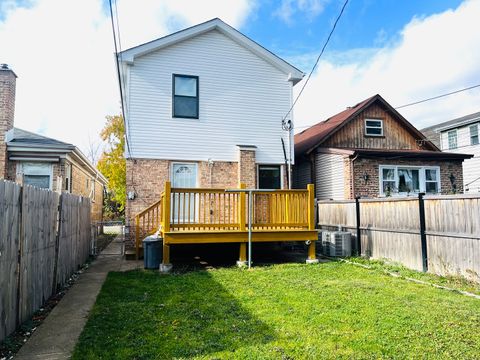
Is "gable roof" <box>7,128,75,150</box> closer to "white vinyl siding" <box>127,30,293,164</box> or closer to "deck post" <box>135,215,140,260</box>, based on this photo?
"white vinyl siding" <box>127,30,293,164</box>

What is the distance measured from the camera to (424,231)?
770cm

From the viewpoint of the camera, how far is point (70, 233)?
7594 mm

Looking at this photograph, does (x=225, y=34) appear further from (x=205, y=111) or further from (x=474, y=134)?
(x=474, y=134)

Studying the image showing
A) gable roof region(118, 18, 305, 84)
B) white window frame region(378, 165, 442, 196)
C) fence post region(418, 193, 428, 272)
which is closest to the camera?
fence post region(418, 193, 428, 272)

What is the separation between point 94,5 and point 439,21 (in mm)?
9265

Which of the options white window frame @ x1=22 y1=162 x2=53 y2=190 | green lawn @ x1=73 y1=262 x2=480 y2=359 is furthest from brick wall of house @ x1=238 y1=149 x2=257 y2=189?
white window frame @ x1=22 y1=162 x2=53 y2=190

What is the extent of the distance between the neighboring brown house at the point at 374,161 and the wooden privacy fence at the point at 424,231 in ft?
11.7

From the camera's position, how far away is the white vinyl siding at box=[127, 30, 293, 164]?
36.8 feet

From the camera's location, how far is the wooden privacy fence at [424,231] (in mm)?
6671

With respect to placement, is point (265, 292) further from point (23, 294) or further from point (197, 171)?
point (197, 171)

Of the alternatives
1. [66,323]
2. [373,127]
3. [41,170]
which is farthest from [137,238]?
[373,127]

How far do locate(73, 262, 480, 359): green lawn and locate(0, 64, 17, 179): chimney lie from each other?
654 centimetres

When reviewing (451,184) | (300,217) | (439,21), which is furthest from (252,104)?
(451,184)

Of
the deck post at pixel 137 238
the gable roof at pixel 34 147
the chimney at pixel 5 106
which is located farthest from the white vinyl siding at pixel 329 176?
the chimney at pixel 5 106
